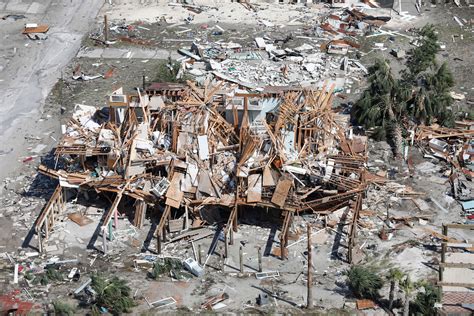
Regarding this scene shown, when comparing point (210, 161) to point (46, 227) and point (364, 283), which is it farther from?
point (364, 283)

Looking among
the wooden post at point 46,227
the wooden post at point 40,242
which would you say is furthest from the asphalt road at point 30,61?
the wooden post at point 40,242

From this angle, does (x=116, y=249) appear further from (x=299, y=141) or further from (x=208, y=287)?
(x=299, y=141)

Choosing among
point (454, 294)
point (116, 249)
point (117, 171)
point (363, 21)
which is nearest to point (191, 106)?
point (117, 171)

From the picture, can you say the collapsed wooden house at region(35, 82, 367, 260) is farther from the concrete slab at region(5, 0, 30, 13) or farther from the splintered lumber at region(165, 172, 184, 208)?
the concrete slab at region(5, 0, 30, 13)

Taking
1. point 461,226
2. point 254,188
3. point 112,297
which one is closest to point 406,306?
point 461,226

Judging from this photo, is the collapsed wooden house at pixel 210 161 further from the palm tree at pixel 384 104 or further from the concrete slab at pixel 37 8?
the concrete slab at pixel 37 8

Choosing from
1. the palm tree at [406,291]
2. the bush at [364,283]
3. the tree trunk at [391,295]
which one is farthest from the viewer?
the bush at [364,283]
